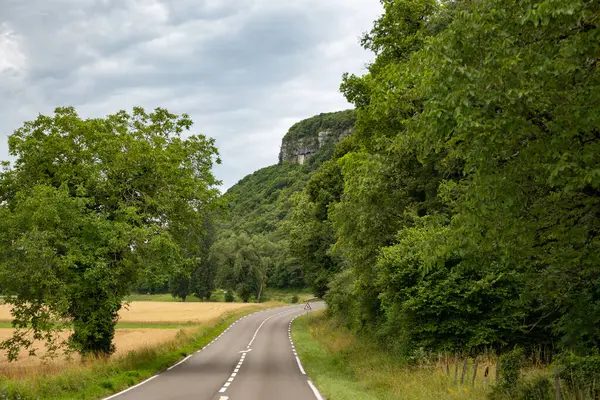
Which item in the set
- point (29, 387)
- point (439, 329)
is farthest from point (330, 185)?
point (29, 387)

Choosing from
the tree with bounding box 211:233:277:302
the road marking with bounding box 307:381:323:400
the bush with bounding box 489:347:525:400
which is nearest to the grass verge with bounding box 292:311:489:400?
the road marking with bounding box 307:381:323:400

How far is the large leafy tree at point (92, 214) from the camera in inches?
660

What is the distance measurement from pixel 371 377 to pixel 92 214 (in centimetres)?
1101

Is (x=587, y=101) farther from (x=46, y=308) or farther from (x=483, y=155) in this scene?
(x=46, y=308)

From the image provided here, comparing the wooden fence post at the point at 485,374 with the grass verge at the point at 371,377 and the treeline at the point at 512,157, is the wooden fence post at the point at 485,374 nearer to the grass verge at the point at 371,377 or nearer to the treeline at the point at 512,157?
the grass verge at the point at 371,377

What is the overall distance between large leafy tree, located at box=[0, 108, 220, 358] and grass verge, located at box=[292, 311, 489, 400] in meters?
7.09

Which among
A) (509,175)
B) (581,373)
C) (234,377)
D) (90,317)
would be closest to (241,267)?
(90,317)

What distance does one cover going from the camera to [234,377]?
17297mm

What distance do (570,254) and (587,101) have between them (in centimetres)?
266

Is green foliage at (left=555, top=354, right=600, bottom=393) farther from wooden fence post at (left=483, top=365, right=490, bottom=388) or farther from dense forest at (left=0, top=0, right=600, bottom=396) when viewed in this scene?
wooden fence post at (left=483, top=365, right=490, bottom=388)

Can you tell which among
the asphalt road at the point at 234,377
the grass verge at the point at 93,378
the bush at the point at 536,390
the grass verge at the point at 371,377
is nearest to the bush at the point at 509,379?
the bush at the point at 536,390

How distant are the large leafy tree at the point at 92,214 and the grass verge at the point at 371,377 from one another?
7.09m

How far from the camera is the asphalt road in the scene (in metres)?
13.3

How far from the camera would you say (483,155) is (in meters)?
6.73
